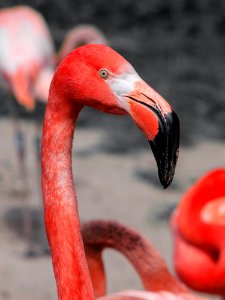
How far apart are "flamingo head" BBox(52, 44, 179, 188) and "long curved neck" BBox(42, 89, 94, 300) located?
2.7 inches

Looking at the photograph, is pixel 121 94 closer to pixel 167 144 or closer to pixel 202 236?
pixel 167 144

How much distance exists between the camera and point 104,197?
5305 mm

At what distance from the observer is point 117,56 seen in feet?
5.70

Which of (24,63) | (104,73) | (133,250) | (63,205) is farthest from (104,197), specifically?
(104,73)

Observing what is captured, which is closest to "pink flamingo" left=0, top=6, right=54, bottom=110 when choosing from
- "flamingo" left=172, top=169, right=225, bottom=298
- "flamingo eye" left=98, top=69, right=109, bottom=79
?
"flamingo" left=172, top=169, right=225, bottom=298

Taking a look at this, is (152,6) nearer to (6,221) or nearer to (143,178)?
(143,178)

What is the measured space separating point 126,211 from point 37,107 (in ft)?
6.15

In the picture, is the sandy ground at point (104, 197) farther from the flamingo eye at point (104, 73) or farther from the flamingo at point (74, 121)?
the flamingo eye at point (104, 73)

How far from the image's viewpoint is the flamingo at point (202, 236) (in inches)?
122

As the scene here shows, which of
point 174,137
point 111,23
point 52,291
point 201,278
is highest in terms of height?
point 174,137

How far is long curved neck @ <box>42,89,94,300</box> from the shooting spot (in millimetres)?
1842

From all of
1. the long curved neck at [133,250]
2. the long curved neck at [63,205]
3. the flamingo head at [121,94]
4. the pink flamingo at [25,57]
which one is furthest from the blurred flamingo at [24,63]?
the flamingo head at [121,94]

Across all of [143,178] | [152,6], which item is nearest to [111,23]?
[152,6]

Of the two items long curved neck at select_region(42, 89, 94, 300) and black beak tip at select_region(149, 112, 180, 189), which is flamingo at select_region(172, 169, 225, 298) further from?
black beak tip at select_region(149, 112, 180, 189)
